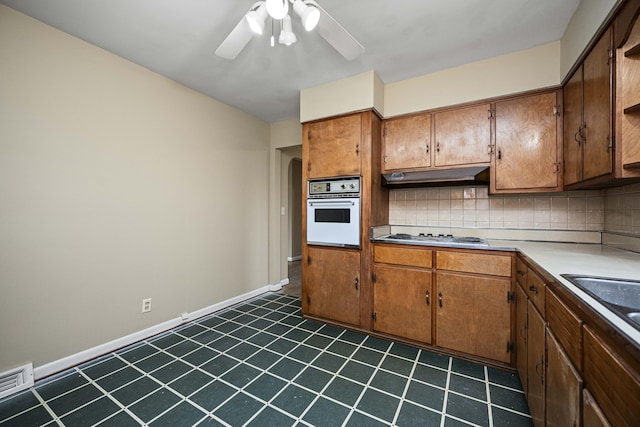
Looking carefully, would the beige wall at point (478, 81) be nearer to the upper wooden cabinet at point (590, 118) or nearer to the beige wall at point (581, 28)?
the beige wall at point (581, 28)

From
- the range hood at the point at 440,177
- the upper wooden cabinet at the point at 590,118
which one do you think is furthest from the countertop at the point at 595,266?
the range hood at the point at 440,177

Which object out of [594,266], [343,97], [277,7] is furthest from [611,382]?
[343,97]

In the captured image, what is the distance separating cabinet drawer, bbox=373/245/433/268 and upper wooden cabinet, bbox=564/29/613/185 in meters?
1.16

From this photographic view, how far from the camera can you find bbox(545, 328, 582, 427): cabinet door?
32.8 inches

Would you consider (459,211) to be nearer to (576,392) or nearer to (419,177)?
(419,177)

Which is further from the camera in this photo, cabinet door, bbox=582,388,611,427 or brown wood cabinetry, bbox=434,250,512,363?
brown wood cabinetry, bbox=434,250,512,363

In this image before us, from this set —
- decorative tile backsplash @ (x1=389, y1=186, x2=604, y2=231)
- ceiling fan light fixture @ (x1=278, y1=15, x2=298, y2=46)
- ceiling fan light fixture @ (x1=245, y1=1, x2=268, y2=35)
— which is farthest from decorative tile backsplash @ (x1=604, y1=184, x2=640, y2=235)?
ceiling fan light fixture @ (x1=245, y1=1, x2=268, y2=35)

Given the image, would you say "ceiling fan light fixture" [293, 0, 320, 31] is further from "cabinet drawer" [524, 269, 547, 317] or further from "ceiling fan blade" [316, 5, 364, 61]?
"cabinet drawer" [524, 269, 547, 317]

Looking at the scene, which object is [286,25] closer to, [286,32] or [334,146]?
[286,32]

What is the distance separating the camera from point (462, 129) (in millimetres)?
2404

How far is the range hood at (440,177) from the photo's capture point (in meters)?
2.35

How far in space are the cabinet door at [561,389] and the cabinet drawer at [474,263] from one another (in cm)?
93

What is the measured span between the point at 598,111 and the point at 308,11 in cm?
176

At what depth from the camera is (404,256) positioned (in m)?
2.36
